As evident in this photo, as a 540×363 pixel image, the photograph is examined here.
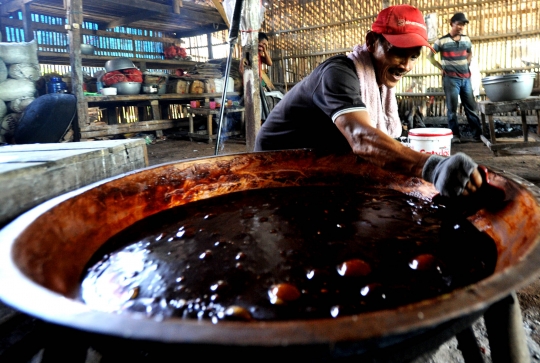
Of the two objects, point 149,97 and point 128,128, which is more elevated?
point 149,97

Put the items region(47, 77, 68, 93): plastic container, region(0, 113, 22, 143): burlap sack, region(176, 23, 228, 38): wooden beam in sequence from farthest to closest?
region(176, 23, 228, 38): wooden beam → region(47, 77, 68, 93): plastic container → region(0, 113, 22, 143): burlap sack

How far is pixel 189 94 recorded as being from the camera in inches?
311

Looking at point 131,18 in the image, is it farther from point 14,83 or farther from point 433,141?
point 433,141

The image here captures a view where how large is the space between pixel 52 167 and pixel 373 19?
25.9 feet

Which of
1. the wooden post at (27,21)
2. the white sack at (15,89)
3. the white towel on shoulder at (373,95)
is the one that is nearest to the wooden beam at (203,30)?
the wooden post at (27,21)

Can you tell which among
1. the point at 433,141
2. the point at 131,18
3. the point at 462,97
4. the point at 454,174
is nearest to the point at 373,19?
the point at 462,97

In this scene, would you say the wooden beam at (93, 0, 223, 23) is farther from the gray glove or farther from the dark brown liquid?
the gray glove

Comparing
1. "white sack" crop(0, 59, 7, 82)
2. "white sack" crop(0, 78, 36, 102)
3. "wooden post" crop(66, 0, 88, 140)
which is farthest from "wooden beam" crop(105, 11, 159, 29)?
"white sack" crop(0, 59, 7, 82)

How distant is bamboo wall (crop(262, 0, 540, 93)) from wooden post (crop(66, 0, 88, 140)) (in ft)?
15.5

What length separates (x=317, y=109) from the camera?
6.60 feet

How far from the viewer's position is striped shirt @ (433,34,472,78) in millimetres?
6086

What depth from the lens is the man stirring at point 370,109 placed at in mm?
1274

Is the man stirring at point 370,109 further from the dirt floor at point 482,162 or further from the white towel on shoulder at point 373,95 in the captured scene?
the dirt floor at point 482,162

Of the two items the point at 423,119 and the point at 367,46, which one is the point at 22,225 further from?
the point at 423,119
